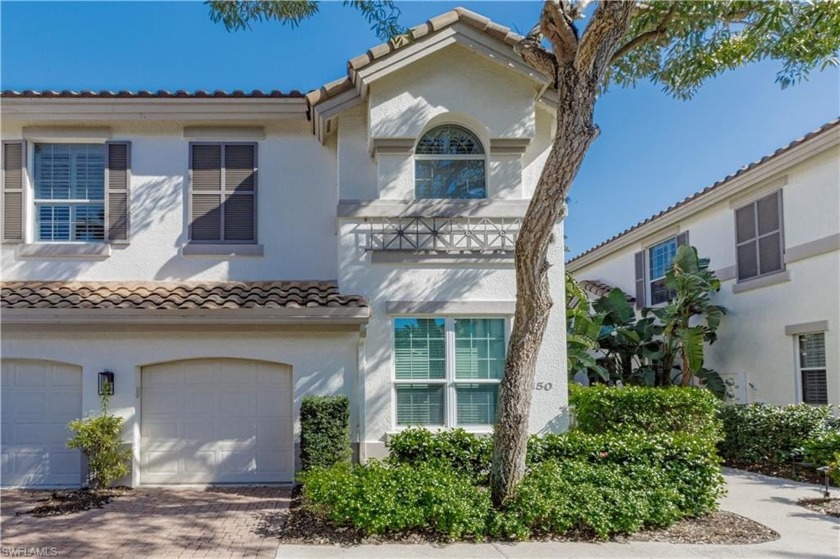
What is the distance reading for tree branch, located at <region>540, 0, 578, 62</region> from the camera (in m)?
7.25

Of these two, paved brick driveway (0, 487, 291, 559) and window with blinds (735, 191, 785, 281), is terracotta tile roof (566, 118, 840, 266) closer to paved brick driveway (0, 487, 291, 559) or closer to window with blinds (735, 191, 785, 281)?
window with blinds (735, 191, 785, 281)

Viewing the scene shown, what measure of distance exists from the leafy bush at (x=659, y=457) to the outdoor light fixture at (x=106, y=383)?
6.79 meters

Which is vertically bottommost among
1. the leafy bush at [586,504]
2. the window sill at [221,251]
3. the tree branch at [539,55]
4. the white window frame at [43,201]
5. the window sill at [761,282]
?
the leafy bush at [586,504]

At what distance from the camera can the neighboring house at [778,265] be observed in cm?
1173

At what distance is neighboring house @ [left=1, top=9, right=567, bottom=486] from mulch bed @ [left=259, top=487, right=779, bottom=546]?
250cm

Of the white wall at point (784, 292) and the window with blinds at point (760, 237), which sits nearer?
the white wall at point (784, 292)

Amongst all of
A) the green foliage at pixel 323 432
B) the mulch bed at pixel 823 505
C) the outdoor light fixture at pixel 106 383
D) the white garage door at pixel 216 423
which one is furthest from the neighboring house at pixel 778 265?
the outdoor light fixture at pixel 106 383

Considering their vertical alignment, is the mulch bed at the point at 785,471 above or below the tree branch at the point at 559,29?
below

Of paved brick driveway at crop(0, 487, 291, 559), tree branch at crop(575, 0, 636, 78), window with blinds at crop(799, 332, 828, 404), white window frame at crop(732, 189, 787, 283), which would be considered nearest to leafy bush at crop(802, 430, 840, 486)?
window with blinds at crop(799, 332, 828, 404)

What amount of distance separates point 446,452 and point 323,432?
6.30 feet

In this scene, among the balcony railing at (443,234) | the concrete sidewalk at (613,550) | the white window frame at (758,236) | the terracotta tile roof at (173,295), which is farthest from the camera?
the white window frame at (758,236)

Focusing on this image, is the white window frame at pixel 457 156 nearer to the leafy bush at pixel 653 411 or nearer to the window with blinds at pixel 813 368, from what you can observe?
the leafy bush at pixel 653 411

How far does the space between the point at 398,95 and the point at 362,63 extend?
80cm

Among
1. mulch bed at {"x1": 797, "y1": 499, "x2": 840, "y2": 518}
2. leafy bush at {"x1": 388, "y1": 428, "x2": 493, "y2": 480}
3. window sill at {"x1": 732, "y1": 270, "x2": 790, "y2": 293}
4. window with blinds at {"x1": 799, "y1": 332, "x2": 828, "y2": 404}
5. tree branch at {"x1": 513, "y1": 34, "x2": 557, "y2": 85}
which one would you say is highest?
tree branch at {"x1": 513, "y1": 34, "x2": 557, "y2": 85}
